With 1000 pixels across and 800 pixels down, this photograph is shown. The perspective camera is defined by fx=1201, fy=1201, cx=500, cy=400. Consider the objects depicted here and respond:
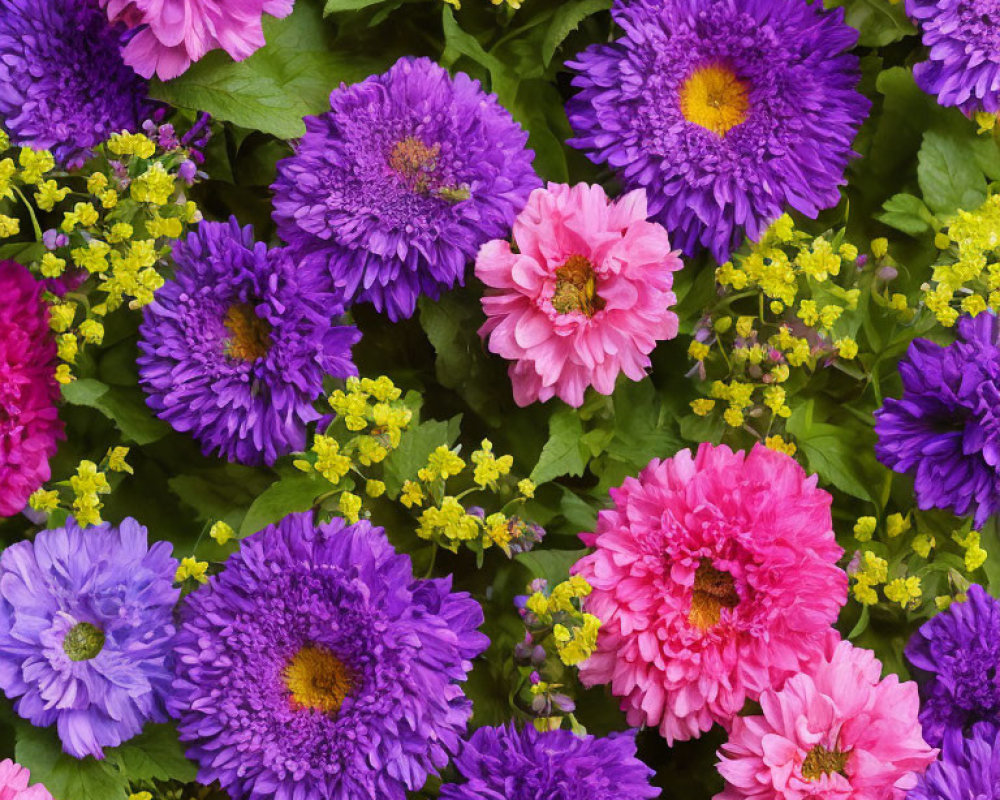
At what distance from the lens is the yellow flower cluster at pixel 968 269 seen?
2.40 feet

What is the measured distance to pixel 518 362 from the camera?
2.39 feet

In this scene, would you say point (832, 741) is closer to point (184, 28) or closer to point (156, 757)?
point (156, 757)

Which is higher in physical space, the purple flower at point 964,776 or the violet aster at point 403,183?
the violet aster at point 403,183

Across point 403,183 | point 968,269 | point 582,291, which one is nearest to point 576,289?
point 582,291

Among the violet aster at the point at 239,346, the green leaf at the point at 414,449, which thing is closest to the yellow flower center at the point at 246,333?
the violet aster at the point at 239,346

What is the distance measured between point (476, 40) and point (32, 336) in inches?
13.5

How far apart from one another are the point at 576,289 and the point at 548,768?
0.28 m

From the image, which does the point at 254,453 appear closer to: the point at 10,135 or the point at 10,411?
the point at 10,411

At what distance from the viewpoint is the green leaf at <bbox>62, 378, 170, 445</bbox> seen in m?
0.72

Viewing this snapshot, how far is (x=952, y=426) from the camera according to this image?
73cm

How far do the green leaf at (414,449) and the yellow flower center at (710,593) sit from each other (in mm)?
174

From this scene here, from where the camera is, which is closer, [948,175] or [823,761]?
[823,761]

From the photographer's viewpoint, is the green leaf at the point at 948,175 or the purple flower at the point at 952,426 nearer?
the purple flower at the point at 952,426

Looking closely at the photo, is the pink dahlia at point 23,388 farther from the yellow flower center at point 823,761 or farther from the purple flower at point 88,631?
the yellow flower center at point 823,761
